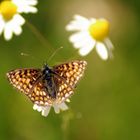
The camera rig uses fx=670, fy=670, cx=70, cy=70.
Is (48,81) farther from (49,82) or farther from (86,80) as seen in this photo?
(86,80)

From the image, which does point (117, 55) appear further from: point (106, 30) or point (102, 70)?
point (106, 30)

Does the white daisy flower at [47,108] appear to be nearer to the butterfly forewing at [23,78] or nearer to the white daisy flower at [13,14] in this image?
the butterfly forewing at [23,78]

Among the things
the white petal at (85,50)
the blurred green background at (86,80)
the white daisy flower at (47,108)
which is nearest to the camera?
the white daisy flower at (47,108)

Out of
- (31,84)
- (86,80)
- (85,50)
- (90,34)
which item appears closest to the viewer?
(31,84)

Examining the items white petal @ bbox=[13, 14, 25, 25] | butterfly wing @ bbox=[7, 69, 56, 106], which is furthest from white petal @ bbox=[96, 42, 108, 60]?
butterfly wing @ bbox=[7, 69, 56, 106]

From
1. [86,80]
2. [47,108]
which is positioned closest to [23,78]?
[47,108]

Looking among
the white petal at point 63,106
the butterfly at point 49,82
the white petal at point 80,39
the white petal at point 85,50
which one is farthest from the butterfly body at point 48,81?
the white petal at point 80,39

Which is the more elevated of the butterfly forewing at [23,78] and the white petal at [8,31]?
the white petal at [8,31]
